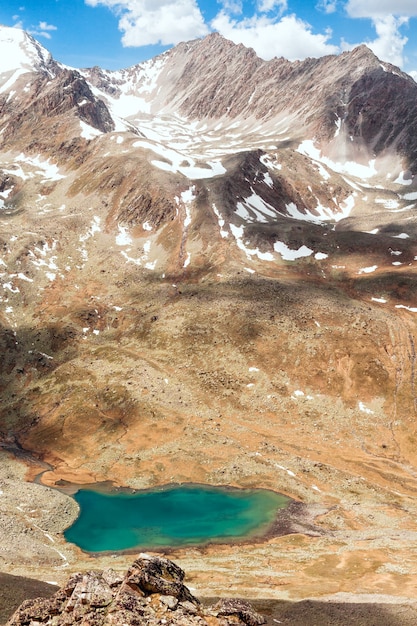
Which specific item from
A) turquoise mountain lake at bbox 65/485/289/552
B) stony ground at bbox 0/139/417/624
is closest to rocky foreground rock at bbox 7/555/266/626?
stony ground at bbox 0/139/417/624

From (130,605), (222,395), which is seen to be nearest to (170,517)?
(222,395)

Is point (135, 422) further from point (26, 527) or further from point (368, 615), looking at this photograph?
point (368, 615)

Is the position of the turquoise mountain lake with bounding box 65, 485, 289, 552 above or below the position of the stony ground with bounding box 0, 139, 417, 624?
below

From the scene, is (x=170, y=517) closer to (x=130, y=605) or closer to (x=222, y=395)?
(x=222, y=395)

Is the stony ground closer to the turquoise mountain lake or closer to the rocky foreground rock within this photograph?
the turquoise mountain lake

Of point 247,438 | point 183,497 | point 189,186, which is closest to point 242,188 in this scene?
point 189,186
